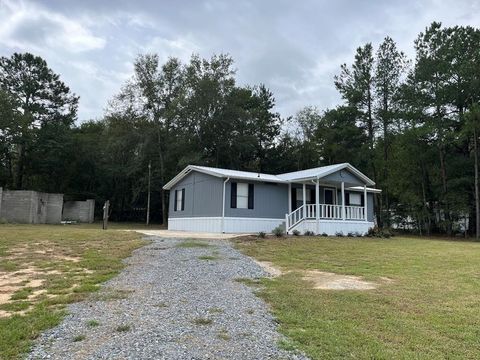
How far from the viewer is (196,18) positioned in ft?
45.5

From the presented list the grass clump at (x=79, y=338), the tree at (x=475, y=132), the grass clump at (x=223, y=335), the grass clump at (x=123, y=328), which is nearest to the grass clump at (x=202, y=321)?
the grass clump at (x=223, y=335)

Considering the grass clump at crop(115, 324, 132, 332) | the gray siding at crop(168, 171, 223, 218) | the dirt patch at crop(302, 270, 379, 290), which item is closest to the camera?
the grass clump at crop(115, 324, 132, 332)

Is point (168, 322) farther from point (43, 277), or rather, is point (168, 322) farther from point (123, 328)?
point (43, 277)

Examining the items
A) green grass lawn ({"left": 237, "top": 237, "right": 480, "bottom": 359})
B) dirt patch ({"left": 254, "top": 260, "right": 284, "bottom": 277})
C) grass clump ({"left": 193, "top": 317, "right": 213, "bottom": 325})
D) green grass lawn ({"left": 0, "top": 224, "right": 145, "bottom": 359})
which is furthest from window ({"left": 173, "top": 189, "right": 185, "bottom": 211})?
grass clump ({"left": 193, "top": 317, "right": 213, "bottom": 325})

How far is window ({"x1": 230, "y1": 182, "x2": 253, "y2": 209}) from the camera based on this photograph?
1880 centimetres

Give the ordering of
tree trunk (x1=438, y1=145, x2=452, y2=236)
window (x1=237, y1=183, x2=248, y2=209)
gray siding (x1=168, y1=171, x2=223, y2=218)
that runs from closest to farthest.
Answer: gray siding (x1=168, y1=171, x2=223, y2=218) < window (x1=237, y1=183, x2=248, y2=209) < tree trunk (x1=438, y1=145, x2=452, y2=236)

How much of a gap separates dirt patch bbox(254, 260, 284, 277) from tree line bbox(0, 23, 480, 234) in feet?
62.6

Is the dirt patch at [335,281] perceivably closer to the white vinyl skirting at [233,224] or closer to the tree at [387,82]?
the white vinyl skirting at [233,224]

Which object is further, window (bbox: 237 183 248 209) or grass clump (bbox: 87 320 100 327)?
window (bbox: 237 183 248 209)

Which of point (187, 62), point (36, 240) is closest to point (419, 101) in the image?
point (187, 62)

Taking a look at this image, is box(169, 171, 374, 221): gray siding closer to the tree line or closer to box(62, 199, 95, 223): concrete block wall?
the tree line

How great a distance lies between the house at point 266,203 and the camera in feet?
61.2

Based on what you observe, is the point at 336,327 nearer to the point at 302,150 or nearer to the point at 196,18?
the point at 196,18

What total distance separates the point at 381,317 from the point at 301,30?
12453 mm
